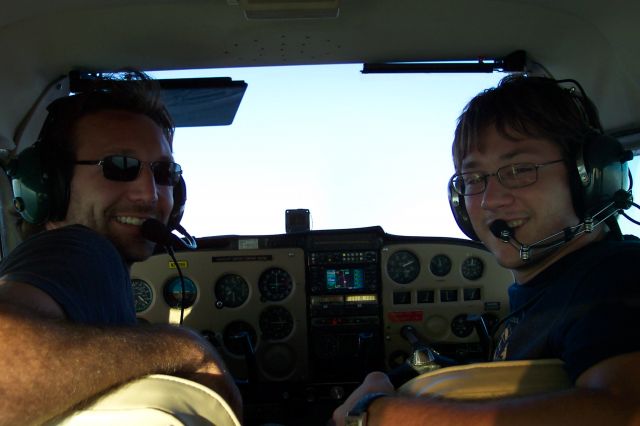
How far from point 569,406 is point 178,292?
9.12ft

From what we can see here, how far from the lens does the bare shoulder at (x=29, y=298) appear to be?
0.84 metres

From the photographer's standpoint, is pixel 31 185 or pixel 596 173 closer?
pixel 596 173

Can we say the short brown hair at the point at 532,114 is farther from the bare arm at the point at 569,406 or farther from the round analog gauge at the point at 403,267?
the round analog gauge at the point at 403,267

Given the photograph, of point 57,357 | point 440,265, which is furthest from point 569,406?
point 440,265

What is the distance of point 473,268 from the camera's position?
11.2 feet

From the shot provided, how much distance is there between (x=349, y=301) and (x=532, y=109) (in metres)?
2.10

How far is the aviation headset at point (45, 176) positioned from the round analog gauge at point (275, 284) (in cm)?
180

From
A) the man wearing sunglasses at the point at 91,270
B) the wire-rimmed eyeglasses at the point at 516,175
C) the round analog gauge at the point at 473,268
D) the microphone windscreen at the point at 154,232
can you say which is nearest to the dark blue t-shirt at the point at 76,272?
the man wearing sunglasses at the point at 91,270

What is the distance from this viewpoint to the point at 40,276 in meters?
0.94

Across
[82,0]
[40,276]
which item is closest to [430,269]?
[82,0]

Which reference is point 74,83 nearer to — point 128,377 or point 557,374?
point 128,377

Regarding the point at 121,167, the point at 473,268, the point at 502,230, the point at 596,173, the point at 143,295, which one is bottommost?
the point at 143,295

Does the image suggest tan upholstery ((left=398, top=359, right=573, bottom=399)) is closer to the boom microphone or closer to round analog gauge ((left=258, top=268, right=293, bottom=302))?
the boom microphone

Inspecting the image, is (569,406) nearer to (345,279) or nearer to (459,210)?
(459,210)
